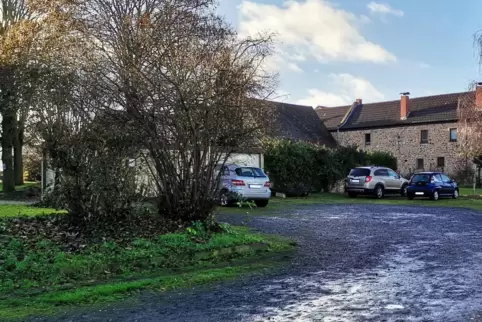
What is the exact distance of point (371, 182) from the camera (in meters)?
29.2

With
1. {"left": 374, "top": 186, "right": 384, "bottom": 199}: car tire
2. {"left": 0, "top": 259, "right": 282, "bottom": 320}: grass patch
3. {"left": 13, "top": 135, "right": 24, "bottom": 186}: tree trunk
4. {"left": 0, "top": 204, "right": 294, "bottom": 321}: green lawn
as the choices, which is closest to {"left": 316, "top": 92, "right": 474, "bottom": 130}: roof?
{"left": 374, "top": 186, "right": 384, "bottom": 199}: car tire

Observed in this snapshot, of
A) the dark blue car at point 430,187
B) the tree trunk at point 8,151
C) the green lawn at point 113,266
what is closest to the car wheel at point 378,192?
the dark blue car at point 430,187

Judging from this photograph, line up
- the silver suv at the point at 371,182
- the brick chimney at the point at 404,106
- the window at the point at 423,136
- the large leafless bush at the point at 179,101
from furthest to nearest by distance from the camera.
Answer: the brick chimney at the point at 404,106 → the window at the point at 423,136 → the silver suv at the point at 371,182 → the large leafless bush at the point at 179,101

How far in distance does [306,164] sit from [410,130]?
967 inches

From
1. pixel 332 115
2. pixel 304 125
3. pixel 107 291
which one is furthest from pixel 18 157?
pixel 332 115

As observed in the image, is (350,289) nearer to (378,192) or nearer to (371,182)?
(371,182)

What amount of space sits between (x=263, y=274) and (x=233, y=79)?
161 inches

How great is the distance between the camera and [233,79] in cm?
1034

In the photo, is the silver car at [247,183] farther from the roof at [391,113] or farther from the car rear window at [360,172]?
the roof at [391,113]

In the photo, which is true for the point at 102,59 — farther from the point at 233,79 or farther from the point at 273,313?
the point at 273,313

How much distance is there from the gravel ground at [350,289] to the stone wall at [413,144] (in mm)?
38949

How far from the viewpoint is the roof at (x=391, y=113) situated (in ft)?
166

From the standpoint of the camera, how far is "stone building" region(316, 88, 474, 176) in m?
49.3

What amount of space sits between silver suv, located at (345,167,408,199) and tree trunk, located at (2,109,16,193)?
18.7 metres
